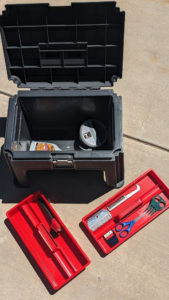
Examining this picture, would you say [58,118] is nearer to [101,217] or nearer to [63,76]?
[63,76]

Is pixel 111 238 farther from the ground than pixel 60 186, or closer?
closer

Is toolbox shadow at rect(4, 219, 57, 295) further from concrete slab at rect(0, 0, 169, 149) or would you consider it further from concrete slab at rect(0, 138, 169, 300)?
concrete slab at rect(0, 0, 169, 149)

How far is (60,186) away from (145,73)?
5.23ft

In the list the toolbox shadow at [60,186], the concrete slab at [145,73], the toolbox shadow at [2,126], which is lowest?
the toolbox shadow at [60,186]

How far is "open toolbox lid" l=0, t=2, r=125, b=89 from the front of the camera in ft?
8.99

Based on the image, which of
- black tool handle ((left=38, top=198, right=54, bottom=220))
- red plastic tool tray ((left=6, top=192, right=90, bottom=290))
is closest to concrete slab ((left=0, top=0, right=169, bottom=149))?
black tool handle ((left=38, top=198, right=54, bottom=220))

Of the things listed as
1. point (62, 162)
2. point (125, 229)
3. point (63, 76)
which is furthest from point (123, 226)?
point (63, 76)

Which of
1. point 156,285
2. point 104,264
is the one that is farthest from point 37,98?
point 156,285

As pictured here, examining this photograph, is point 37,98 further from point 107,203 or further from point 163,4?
point 163,4

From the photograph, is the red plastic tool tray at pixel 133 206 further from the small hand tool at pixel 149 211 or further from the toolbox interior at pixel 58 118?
the toolbox interior at pixel 58 118

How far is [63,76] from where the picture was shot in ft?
10.1

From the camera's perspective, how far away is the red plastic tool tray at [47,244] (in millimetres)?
2857

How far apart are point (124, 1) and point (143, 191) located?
240 centimetres

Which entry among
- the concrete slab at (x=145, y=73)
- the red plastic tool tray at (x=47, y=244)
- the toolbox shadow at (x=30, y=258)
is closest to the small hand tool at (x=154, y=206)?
the concrete slab at (x=145, y=73)
